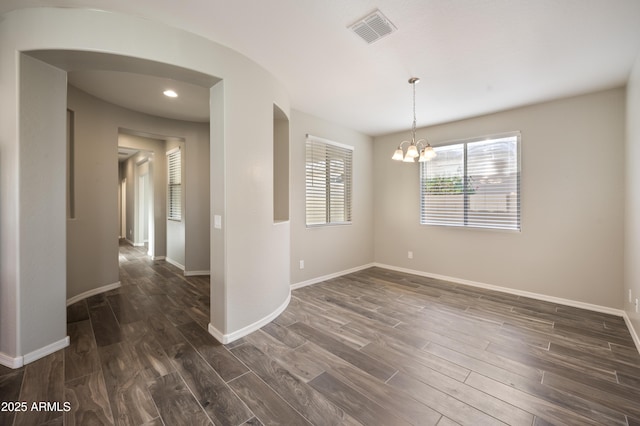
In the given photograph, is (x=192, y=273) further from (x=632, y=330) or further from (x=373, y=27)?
(x=632, y=330)

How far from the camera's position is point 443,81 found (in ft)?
10.2

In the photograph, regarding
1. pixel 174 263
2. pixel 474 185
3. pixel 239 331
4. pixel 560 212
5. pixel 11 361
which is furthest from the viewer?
pixel 174 263

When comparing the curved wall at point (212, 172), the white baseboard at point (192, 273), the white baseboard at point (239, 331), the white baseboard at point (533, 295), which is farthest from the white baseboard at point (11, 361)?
the white baseboard at point (533, 295)

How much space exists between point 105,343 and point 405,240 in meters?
4.63

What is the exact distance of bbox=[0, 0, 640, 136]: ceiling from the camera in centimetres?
198

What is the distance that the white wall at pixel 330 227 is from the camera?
414 centimetres

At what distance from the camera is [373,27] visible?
2172 millimetres

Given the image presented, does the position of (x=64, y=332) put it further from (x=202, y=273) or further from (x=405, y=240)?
(x=405, y=240)

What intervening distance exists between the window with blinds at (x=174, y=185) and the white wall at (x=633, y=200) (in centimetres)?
653

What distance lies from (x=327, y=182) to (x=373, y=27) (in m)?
2.70

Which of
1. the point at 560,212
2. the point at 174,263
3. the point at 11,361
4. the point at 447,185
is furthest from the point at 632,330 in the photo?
the point at 174,263

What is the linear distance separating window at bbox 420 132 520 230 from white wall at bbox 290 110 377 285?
1127mm

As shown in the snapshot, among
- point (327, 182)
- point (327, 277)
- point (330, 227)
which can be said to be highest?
point (327, 182)

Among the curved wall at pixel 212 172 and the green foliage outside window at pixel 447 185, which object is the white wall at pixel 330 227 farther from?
the green foliage outside window at pixel 447 185
